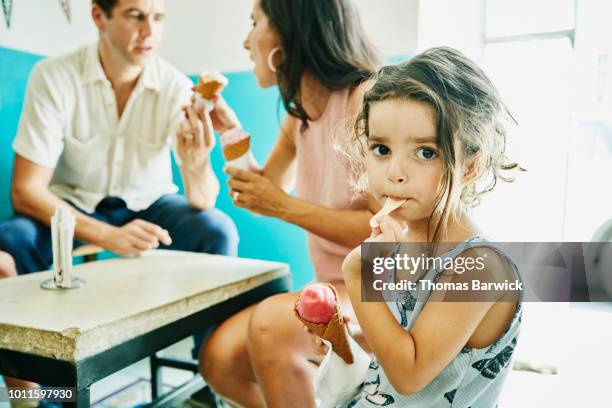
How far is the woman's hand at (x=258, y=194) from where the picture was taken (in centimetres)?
100

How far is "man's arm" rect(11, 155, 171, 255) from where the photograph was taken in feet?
3.94

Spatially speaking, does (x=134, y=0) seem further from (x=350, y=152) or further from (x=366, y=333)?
(x=366, y=333)

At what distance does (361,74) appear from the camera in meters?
1.00

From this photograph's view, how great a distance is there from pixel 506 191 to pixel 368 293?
47 centimetres

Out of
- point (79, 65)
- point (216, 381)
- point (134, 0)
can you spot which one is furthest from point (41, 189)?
point (216, 381)

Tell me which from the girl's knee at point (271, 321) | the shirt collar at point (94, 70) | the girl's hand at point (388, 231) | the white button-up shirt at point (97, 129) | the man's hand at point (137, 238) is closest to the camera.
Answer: the girl's hand at point (388, 231)

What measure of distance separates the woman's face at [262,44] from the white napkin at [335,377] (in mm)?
642

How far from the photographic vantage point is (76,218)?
4.31 ft

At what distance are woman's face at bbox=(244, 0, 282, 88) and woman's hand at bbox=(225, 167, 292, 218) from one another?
239 mm

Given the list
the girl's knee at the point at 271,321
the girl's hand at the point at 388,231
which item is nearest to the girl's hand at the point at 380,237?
the girl's hand at the point at 388,231

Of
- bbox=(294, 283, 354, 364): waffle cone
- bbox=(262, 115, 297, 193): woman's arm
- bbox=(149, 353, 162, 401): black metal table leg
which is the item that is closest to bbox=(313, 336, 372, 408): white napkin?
bbox=(294, 283, 354, 364): waffle cone

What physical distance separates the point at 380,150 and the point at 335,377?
0.31 meters

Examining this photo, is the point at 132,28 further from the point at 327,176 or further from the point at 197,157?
the point at 327,176

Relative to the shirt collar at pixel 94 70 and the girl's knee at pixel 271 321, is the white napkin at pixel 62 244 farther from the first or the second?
the shirt collar at pixel 94 70
